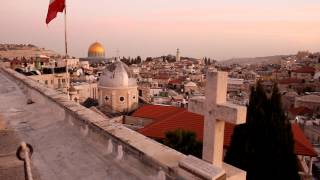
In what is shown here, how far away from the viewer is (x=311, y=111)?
38.0 m

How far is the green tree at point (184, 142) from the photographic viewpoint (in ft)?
43.9

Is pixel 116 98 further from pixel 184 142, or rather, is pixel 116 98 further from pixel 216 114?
pixel 216 114

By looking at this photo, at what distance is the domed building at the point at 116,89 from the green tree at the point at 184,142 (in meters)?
15.6

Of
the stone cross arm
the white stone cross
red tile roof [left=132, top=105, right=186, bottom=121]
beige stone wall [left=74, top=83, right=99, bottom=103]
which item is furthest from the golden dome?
the stone cross arm

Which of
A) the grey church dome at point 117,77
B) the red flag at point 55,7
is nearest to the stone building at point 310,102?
the grey church dome at point 117,77

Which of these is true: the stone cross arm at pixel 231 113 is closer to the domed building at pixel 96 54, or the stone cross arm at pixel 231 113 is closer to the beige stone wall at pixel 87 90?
the beige stone wall at pixel 87 90

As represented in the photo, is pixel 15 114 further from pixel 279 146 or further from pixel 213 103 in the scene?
pixel 279 146

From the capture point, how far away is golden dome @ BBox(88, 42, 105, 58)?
82.8 metres

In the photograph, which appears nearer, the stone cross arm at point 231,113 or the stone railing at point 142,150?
the stone railing at point 142,150

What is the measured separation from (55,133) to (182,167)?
298 cm

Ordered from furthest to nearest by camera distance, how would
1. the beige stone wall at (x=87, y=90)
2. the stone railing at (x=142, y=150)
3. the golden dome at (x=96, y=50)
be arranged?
the golden dome at (x=96, y=50) < the beige stone wall at (x=87, y=90) < the stone railing at (x=142, y=150)

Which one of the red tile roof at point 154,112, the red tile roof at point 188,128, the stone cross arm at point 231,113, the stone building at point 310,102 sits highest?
the stone cross arm at point 231,113

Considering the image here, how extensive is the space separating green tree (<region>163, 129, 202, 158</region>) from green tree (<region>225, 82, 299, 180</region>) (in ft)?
5.49

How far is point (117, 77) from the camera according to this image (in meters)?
28.9
